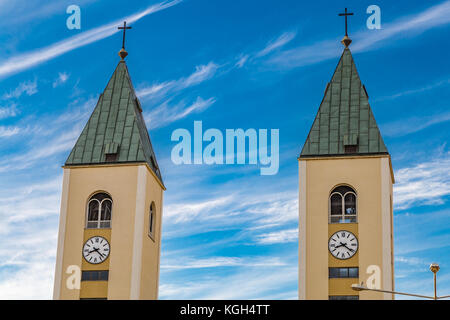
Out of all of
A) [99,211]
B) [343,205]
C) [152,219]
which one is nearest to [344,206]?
[343,205]

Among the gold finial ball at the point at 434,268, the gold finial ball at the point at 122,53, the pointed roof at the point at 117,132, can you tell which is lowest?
the gold finial ball at the point at 434,268

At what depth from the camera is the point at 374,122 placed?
Answer: 46.8 metres

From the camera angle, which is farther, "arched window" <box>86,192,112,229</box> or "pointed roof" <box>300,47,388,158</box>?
"arched window" <box>86,192,112,229</box>

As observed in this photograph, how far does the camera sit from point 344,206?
4484 centimetres

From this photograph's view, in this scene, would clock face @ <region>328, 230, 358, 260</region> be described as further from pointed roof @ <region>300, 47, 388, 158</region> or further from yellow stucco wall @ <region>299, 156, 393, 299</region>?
pointed roof @ <region>300, 47, 388, 158</region>

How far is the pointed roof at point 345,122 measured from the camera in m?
45.8

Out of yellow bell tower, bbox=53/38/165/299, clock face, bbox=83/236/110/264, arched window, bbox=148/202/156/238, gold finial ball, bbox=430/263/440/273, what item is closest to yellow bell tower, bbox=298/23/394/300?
yellow bell tower, bbox=53/38/165/299

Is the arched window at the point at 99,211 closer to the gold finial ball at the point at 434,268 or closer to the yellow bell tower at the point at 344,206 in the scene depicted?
the yellow bell tower at the point at 344,206

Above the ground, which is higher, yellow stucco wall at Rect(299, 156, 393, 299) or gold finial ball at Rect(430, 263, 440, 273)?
yellow stucco wall at Rect(299, 156, 393, 299)

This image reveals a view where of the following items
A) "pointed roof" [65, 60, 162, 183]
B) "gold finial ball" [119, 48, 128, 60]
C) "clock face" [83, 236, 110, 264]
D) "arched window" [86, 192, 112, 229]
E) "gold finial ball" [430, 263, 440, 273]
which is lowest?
"gold finial ball" [430, 263, 440, 273]

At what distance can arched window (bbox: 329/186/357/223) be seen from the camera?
44.6 meters

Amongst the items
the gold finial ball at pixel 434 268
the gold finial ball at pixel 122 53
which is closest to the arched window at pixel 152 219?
the gold finial ball at pixel 122 53
